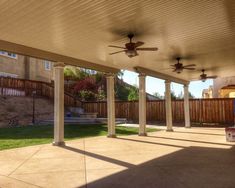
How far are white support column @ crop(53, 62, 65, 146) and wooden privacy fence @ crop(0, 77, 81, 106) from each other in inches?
438

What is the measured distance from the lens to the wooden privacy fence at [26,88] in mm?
18859

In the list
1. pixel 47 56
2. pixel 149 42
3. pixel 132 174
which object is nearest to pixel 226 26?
pixel 149 42

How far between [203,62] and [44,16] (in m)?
7.14

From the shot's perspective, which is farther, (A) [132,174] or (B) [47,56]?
(B) [47,56]

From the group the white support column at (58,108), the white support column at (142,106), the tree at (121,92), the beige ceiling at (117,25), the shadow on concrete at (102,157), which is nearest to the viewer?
the beige ceiling at (117,25)

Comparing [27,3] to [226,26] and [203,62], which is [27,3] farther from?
[203,62]

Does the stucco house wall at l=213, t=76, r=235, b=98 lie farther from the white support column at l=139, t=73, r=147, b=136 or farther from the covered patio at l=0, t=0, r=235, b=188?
the covered patio at l=0, t=0, r=235, b=188

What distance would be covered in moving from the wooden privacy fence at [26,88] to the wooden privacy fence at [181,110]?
5.05ft

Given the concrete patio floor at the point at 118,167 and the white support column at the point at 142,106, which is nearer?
the concrete patio floor at the point at 118,167

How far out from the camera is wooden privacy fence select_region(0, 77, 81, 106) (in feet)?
61.9

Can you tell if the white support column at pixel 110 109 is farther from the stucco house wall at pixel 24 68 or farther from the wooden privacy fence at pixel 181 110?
the stucco house wall at pixel 24 68

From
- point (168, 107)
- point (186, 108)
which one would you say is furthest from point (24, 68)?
point (186, 108)

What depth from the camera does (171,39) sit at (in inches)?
Result: 279

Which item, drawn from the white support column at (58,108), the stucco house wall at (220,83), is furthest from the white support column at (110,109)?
the stucco house wall at (220,83)
